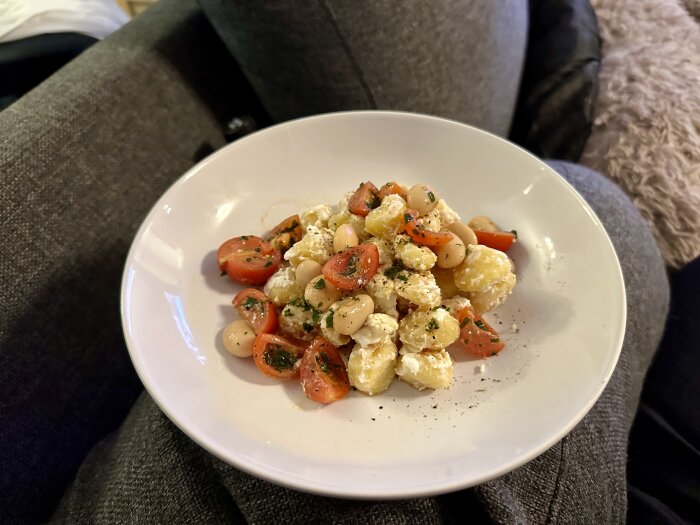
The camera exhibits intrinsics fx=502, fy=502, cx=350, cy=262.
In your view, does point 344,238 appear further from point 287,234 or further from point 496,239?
point 496,239

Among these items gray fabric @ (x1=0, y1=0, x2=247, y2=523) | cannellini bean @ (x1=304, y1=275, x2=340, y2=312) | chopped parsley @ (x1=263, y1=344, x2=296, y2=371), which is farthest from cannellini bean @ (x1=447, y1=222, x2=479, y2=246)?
gray fabric @ (x1=0, y1=0, x2=247, y2=523)

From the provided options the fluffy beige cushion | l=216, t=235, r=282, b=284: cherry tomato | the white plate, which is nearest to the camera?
the white plate

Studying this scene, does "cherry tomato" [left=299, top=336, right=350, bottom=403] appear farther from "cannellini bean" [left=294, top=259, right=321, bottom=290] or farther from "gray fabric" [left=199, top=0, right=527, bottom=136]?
"gray fabric" [left=199, top=0, right=527, bottom=136]

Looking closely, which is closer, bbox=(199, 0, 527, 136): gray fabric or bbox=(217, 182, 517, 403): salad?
bbox=(217, 182, 517, 403): salad

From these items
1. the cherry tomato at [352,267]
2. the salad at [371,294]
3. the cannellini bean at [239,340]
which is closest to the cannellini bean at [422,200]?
the salad at [371,294]

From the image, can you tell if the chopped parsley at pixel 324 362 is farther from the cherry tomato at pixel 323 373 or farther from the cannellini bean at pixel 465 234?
the cannellini bean at pixel 465 234

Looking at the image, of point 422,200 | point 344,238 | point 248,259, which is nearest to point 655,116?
point 422,200

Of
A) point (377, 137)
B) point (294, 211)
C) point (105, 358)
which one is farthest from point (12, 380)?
point (377, 137)
